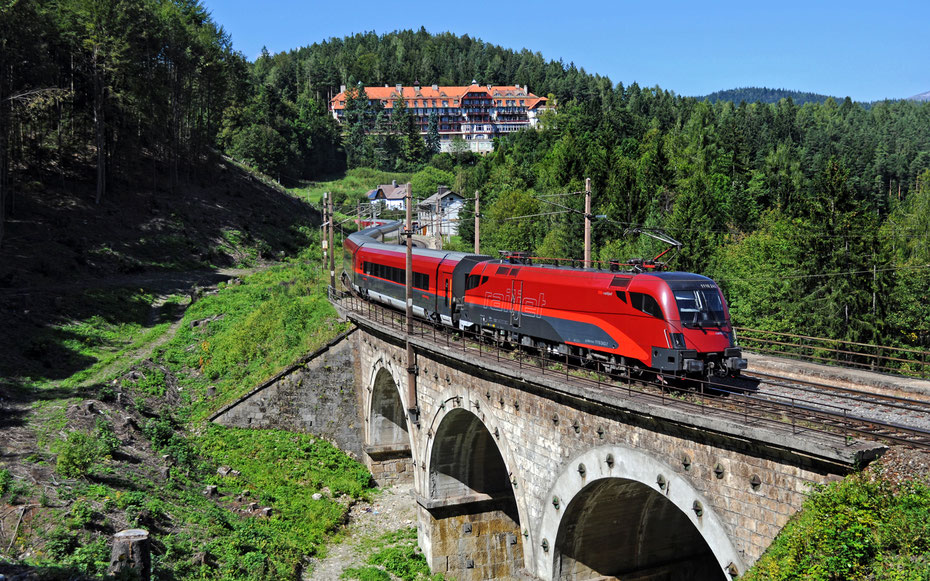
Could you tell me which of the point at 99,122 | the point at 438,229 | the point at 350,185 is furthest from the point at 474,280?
the point at 350,185

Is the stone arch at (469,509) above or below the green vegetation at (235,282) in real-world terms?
below

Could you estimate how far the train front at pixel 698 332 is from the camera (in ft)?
58.6

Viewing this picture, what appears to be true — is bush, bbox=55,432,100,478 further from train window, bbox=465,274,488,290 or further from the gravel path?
train window, bbox=465,274,488,290

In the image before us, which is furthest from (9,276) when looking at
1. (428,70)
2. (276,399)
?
(428,70)

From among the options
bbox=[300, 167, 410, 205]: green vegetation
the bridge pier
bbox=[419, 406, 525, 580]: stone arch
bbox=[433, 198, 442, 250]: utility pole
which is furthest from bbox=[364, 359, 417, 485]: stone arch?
bbox=[300, 167, 410, 205]: green vegetation

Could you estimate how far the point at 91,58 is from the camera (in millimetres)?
54188

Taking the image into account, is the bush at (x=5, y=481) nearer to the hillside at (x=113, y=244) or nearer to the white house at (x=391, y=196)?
the hillside at (x=113, y=244)

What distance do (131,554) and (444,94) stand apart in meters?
157

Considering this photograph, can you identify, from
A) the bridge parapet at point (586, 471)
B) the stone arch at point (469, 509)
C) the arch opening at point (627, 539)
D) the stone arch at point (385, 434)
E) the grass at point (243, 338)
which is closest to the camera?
the bridge parapet at point (586, 471)

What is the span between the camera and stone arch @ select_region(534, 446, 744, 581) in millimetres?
16125

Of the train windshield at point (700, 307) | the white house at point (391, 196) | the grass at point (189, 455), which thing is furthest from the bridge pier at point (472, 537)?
the white house at point (391, 196)

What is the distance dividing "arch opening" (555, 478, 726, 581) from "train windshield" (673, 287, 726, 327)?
426cm

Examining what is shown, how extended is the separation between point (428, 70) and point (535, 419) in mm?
171233

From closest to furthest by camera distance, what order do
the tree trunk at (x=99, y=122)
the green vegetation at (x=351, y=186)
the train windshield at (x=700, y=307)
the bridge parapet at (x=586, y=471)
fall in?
the bridge parapet at (x=586, y=471) → the train windshield at (x=700, y=307) → the tree trunk at (x=99, y=122) → the green vegetation at (x=351, y=186)
